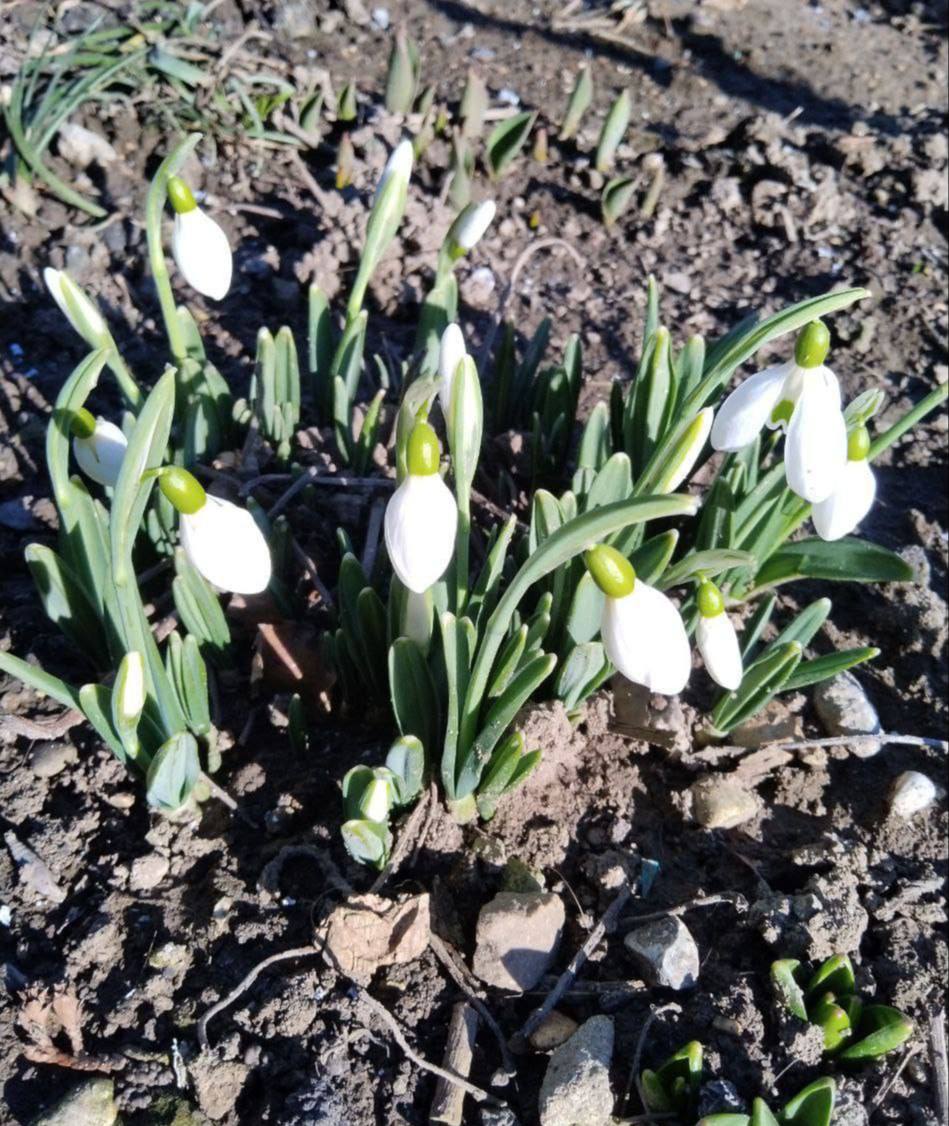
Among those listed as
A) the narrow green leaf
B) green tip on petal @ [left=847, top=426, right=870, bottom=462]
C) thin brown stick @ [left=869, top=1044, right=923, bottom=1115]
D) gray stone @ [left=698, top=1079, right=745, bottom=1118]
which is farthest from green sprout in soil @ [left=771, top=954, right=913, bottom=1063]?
the narrow green leaf

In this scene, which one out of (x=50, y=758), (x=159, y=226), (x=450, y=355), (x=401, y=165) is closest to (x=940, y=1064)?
(x=450, y=355)

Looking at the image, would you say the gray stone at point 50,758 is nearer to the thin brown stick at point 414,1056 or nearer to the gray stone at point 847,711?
the thin brown stick at point 414,1056

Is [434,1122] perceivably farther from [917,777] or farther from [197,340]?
[197,340]

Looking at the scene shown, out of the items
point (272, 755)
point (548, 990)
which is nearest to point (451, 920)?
point (548, 990)

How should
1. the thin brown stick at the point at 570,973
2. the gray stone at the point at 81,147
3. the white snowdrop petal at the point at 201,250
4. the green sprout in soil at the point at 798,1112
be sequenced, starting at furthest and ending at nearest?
the gray stone at the point at 81,147 < the white snowdrop petal at the point at 201,250 < the thin brown stick at the point at 570,973 < the green sprout in soil at the point at 798,1112

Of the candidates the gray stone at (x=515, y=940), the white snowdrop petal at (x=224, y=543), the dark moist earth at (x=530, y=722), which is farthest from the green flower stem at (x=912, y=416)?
the white snowdrop petal at (x=224, y=543)

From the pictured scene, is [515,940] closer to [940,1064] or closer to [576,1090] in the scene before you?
[576,1090]

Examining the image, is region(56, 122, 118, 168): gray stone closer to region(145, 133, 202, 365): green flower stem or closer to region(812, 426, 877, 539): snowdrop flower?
region(145, 133, 202, 365): green flower stem
